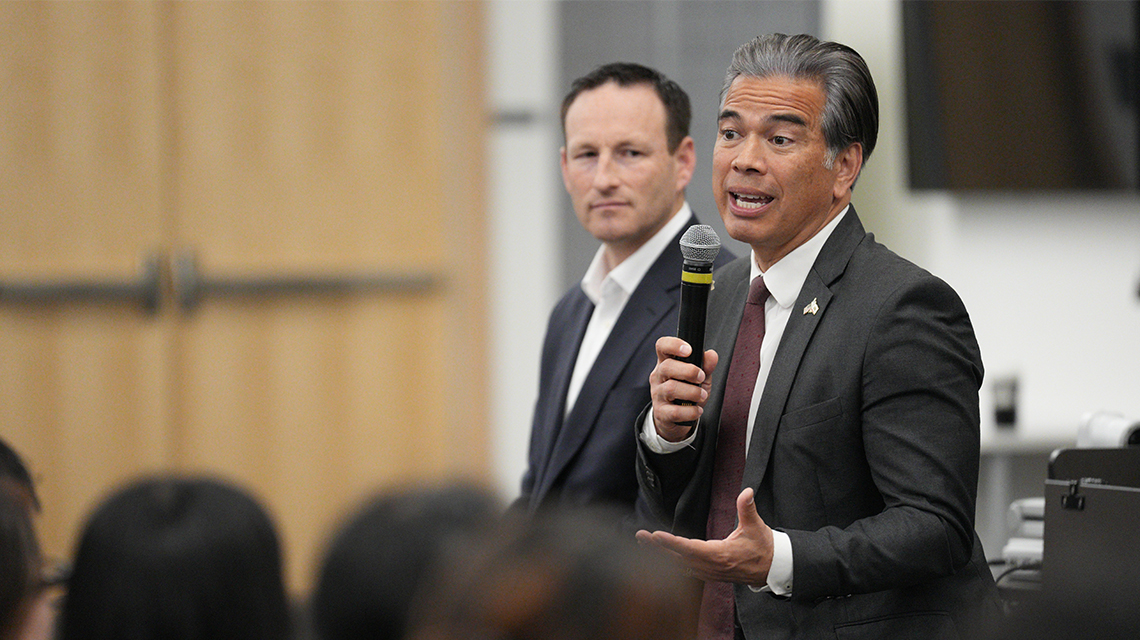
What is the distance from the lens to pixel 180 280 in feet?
14.7

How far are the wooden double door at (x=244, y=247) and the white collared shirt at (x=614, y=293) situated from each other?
2328 millimetres

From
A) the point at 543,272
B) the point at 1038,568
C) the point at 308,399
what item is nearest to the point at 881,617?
the point at 1038,568

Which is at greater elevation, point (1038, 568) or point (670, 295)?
point (670, 295)

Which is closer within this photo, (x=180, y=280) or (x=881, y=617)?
(x=881, y=617)

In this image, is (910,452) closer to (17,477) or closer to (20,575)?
(20,575)

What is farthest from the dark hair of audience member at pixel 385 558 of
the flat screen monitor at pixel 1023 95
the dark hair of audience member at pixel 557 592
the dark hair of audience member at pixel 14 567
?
the flat screen monitor at pixel 1023 95

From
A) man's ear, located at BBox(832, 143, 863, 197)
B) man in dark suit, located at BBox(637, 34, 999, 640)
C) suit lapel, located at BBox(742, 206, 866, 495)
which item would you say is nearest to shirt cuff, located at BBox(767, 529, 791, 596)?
man in dark suit, located at BBox(637, 34, 999, 640)

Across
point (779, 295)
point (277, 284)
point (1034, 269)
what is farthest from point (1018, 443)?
point (779, 295)

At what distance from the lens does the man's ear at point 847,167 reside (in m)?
1.57

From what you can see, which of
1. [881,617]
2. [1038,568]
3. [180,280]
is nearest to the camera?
[881,617]

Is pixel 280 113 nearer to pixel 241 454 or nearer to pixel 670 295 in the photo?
pixel 241 454

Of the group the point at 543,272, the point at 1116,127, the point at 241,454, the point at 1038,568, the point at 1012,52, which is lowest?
the point at 241,454

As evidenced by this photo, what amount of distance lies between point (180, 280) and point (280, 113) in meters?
0.76

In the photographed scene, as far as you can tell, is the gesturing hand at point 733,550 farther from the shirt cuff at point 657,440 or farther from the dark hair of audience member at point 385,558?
the dark hair of audience member at point 385,558
